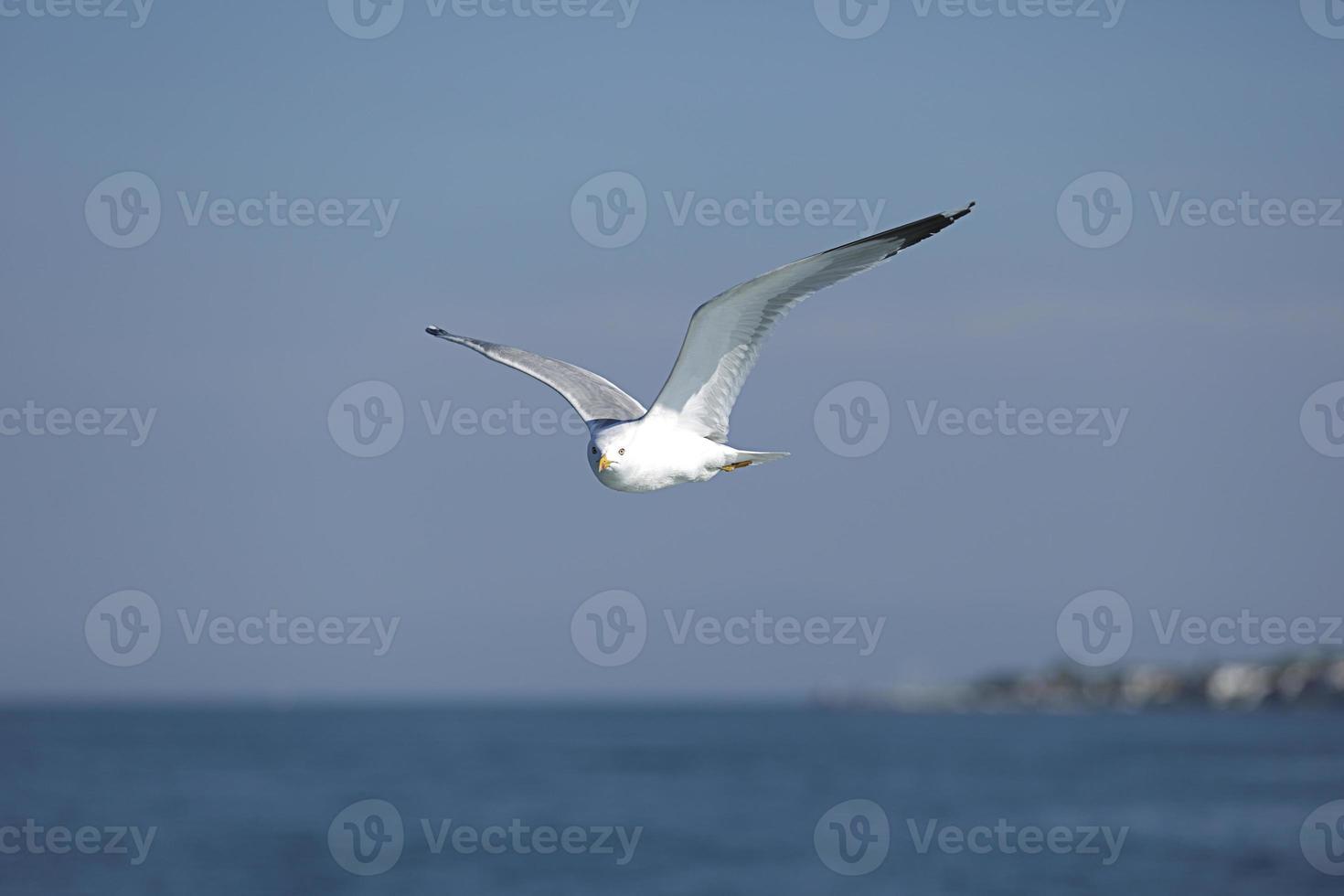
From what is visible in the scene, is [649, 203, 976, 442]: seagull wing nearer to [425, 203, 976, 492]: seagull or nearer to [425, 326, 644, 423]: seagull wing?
[425, 203, 976, 492]: seagull

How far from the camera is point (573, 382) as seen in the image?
1392 centimetres

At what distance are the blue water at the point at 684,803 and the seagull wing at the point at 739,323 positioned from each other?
3030cm

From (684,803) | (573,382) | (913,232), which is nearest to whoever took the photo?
(913,232)

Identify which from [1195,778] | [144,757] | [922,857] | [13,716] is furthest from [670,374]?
[13,716]

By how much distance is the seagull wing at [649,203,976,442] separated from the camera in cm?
1136

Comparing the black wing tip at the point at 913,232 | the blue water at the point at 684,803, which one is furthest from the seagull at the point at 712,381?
the blue water at the point at 684,803

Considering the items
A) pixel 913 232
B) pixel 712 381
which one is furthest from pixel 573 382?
pixel 913 232

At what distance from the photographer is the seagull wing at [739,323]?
1136 cm

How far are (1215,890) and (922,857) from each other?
9.90 m

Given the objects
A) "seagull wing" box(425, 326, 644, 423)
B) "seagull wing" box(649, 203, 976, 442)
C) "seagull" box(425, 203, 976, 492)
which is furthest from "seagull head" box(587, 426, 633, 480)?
"seagull wing" box(425, 326, 644, 423)

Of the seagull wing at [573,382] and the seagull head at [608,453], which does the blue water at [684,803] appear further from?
the seagull head at [608,453]

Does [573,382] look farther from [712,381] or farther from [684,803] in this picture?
[684,803]

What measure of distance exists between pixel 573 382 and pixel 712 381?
6.13ft

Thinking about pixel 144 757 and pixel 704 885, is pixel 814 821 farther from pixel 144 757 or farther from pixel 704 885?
pixel 144 757
